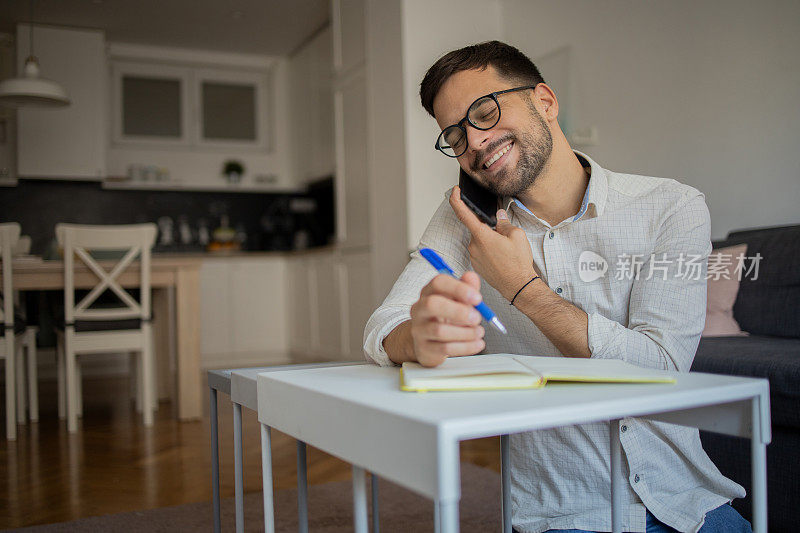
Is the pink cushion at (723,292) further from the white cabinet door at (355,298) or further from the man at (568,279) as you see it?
the white cabinet door at (355,298)

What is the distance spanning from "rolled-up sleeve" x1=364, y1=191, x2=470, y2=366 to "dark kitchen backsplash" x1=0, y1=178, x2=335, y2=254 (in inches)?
209

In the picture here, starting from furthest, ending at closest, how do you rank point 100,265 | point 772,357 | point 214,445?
point 100,265, point 772,357, point 214,445

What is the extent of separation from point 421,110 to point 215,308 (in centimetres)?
299

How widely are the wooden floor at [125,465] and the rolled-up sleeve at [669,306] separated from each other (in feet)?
5.74

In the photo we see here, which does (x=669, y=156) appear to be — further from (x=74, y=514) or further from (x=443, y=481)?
(x=443, y=481)

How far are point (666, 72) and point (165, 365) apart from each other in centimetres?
341

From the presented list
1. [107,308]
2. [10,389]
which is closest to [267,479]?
[10,389]

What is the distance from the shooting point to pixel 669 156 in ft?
11.8

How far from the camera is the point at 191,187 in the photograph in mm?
6797

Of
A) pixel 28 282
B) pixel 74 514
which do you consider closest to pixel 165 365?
pixel 28 282

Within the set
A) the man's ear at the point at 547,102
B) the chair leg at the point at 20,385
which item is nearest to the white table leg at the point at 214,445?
the man's ear at the point at 547,102

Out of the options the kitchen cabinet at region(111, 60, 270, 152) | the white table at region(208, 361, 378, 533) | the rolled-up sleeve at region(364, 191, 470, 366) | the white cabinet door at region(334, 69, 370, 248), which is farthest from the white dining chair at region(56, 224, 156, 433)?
the kitchen cabinet at region(111, 60, 270, 152)

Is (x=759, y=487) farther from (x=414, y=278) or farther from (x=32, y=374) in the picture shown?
(x=32, y=374)

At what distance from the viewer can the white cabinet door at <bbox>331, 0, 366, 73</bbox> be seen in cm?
492
